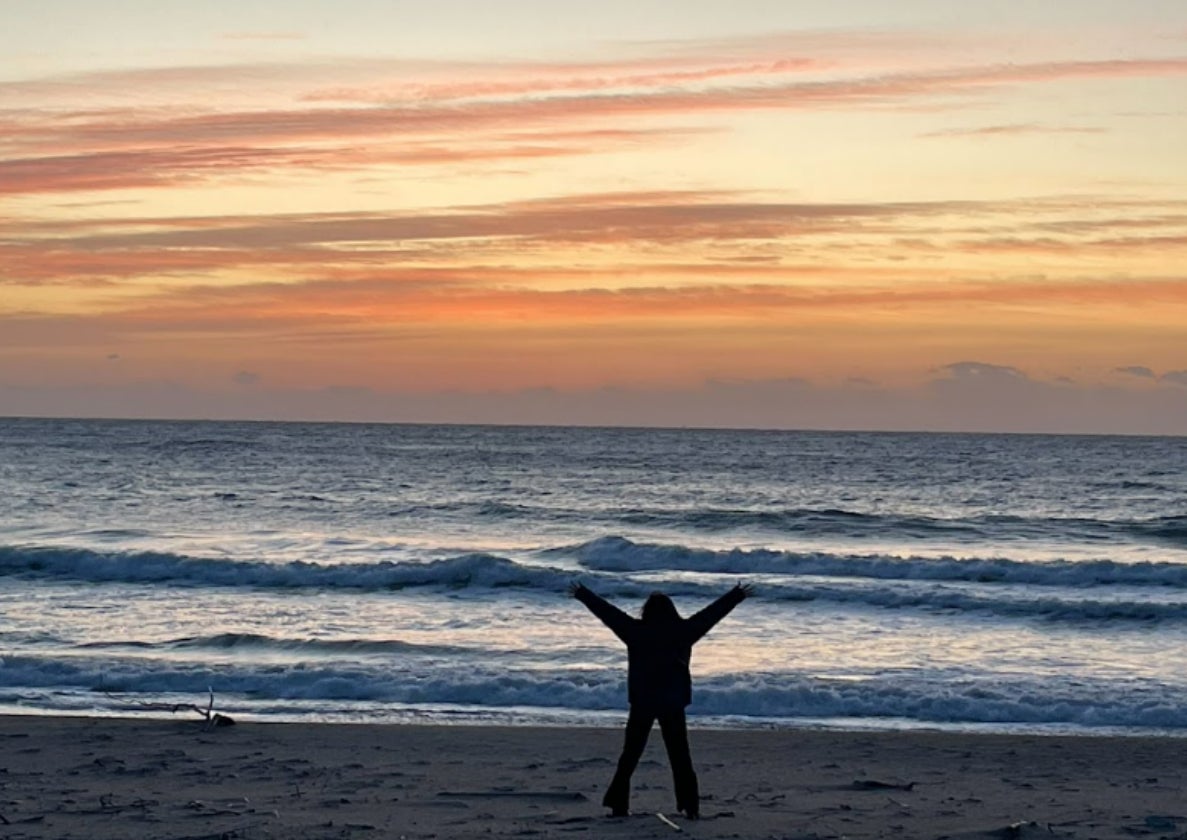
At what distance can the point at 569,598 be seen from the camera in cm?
2459

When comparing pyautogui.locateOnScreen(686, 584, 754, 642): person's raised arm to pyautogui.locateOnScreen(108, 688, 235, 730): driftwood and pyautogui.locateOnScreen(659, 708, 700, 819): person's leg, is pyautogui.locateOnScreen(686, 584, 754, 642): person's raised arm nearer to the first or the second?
pyautogui.locateOnScreen(659, 708, 700, 819): person's leg

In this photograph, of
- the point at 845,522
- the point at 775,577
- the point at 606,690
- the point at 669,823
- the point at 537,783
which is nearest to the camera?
the point at 669,823

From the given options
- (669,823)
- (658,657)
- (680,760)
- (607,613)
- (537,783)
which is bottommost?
(537,783)

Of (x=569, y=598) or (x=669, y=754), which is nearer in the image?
(x=669, y=754)

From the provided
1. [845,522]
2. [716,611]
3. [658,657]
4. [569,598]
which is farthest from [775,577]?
[716,611]

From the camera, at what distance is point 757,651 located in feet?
61.6

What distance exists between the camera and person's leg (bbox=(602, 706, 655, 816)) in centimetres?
898

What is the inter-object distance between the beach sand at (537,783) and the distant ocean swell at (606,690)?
190 centimetres

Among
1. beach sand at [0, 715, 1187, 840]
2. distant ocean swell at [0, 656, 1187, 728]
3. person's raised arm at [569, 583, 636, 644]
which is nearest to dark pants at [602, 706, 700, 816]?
beach sand at [0, 715, 1187, 840]

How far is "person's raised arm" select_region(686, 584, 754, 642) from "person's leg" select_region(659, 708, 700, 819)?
1.74ft

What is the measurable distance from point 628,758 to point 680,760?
0.33 metres

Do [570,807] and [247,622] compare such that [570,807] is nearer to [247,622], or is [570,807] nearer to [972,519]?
[247,622]

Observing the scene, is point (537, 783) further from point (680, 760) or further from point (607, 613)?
point (607, 613)

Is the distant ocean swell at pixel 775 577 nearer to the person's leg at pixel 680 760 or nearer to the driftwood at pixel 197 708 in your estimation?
the driftwood at pixel 197 708
